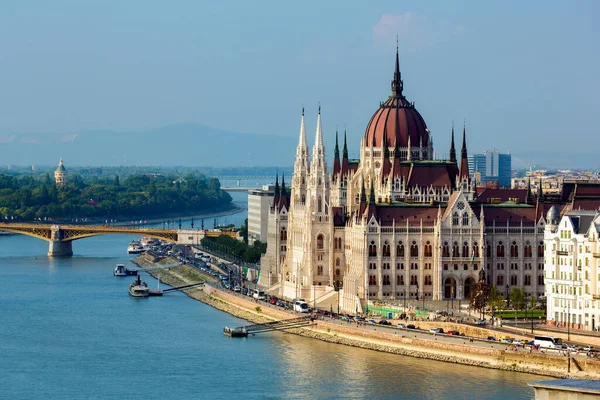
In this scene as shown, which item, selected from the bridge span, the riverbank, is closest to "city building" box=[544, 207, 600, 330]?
the riverbank

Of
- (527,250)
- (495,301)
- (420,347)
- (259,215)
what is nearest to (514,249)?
(527,250)

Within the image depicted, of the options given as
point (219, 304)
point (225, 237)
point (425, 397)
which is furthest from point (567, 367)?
point (225, 237)

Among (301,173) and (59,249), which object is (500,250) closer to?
(301,173)

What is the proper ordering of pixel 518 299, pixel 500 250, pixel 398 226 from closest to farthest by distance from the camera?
pixel 518 299
pixel 398 226
pixel 500 250

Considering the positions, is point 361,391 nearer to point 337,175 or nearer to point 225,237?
point 337,175

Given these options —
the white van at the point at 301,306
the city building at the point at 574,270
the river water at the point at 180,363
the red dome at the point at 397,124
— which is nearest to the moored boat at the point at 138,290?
the river water at the point at 180,363

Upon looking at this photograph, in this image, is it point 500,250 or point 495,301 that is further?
point 500,250
